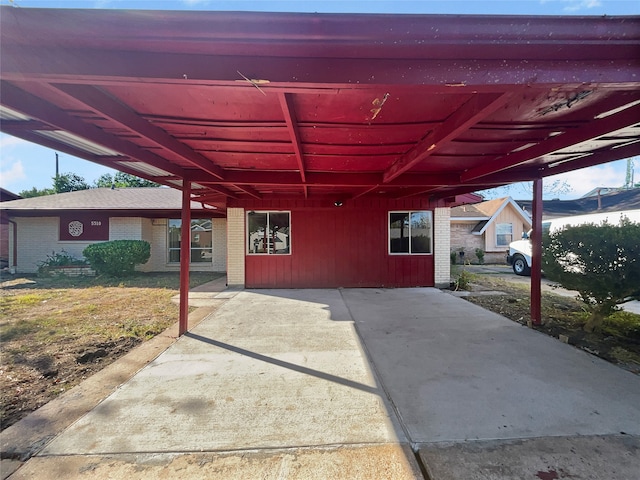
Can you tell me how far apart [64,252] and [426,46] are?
14941mm

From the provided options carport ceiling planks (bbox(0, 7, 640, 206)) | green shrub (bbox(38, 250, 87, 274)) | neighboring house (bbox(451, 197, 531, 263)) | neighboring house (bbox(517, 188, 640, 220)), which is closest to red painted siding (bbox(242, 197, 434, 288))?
carport ceiling planks (bbox(0, 7, 640, 206))

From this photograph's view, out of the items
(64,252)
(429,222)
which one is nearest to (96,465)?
(429,222)

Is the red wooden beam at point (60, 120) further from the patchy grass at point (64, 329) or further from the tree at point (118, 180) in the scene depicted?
the tree at point (118, 180)

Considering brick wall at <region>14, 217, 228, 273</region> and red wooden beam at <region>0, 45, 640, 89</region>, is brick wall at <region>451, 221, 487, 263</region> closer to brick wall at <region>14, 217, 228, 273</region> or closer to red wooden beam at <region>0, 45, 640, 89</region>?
brick wall at <region>14, 217, 228, 273</region>

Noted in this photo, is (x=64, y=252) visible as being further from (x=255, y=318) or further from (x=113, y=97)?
(x=113, y=97)

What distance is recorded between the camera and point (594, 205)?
20344 millimetres

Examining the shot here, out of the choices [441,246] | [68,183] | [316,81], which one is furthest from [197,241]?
[68,183]

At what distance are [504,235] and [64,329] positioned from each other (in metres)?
19.1

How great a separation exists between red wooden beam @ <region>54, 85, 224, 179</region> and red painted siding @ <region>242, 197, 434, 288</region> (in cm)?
512

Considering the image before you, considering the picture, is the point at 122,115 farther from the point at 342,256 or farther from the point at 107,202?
the point at 107,202

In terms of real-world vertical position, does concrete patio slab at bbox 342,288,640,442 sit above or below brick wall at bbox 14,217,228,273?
below

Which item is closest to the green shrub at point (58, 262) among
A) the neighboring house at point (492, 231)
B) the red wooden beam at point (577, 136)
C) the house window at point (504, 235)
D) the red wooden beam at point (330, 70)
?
the red wooden beam at point (330, 70)

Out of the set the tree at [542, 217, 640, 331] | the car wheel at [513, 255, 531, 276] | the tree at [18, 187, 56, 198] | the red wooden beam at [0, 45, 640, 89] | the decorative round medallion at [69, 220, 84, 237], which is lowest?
the car wheel at [513, 255, 531, 276]

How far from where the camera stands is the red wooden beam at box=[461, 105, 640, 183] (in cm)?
251
